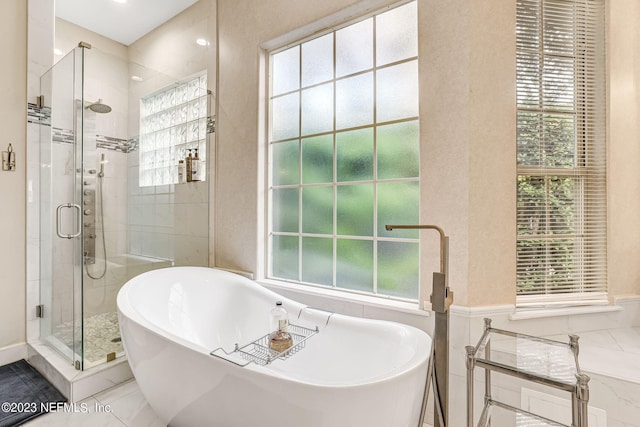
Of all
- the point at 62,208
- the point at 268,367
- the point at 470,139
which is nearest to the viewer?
the point at 268,367

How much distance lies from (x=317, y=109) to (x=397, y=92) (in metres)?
0.60

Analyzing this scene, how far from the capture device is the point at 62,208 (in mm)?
2023

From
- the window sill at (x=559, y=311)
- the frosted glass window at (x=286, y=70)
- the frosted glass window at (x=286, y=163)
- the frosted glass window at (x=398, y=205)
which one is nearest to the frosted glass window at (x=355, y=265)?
the frosted glass window at (x=398, y=205)

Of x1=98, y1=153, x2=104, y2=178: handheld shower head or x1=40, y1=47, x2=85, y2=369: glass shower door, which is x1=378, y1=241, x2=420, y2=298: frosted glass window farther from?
x1=98, y1=153, x2=104, y2=178: handheld shower head

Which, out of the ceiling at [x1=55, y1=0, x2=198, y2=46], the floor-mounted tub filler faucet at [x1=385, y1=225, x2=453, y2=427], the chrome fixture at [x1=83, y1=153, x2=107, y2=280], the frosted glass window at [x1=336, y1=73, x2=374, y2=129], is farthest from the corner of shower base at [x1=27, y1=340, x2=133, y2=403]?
the ceiling at [x1=55, y1=0, x2=198, y2=46]

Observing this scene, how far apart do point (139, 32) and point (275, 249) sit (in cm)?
282

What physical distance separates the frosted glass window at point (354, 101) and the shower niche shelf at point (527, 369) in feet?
→ 4.36

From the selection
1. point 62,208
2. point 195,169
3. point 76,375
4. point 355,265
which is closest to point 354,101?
point 355,265

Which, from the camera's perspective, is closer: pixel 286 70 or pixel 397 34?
pixel 397 34

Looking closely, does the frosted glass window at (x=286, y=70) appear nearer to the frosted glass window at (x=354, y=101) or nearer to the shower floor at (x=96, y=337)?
the frosted glass window at (x=354, y=101)

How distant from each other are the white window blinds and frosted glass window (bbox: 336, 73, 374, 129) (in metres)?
0.82

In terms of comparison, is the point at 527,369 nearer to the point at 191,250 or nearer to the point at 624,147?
the point at 624,147

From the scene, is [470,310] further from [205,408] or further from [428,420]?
[205,408]

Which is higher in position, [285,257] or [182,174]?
[182,174]
